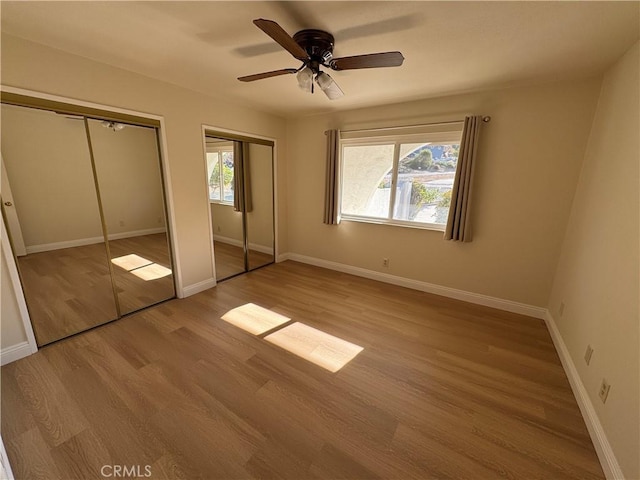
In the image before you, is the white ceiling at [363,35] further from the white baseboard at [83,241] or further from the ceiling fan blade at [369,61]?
the white baseboard at [83,241]

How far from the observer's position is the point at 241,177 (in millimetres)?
3756

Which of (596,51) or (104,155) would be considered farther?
(104,155)

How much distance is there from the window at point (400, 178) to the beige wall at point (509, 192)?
19cm

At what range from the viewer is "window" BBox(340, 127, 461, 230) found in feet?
10.1

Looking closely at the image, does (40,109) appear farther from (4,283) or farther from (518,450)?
(518,450)

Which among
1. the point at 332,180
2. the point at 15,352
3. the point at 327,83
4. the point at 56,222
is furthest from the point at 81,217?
the point at 332,180

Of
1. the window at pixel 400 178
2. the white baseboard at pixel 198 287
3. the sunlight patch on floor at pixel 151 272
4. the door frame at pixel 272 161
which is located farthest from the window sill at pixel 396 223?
the sunlight patch on floor at pixel 151 272

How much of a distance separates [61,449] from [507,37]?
3.63 m

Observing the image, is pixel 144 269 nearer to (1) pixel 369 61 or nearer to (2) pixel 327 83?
(2) pixel 327 83

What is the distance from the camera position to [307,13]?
1495 millimetres

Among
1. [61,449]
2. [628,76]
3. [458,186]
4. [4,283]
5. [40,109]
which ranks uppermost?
[628,76]

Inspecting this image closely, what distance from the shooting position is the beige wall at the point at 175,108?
1.88 m

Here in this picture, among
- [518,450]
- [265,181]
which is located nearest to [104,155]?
[265,181]

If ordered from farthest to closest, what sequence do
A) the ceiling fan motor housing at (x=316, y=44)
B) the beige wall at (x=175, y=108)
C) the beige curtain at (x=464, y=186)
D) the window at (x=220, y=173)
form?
the window at (x=220, y=173), the beige curtain at (x=464, y=186), the beige wall at (x=175, y=108), the ceiling fan motor housing at (x=316, y=44)
